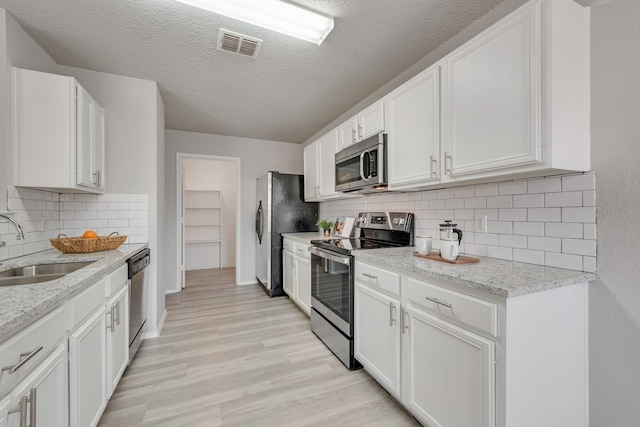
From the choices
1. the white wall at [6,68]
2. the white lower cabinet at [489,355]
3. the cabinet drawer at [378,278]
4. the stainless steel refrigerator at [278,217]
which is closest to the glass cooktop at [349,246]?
the cabinet drawer at [378,278]

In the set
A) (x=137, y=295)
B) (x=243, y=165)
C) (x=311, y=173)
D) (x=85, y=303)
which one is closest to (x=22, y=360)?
(x=85, y=303)

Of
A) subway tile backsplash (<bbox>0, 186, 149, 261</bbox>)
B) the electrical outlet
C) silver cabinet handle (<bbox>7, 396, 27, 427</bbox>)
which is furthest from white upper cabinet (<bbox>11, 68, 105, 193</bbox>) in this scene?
the electrical outlet

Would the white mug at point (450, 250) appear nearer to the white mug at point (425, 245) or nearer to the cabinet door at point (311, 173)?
the white mug at point (425, 245)

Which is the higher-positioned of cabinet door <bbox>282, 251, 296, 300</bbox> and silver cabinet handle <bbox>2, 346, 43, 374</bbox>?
silver cabinet handle <bbox>2, 346, 43, 374</bbox>

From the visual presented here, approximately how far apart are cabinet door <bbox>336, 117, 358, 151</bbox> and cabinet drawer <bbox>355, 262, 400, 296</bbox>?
4.15 feet

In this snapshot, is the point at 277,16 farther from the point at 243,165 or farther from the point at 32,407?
the point at 243,165

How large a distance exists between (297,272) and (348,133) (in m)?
1.68

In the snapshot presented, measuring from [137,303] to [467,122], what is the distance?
2675 mm

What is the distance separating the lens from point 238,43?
2027 millimetres

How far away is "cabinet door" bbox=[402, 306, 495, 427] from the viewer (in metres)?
1.12

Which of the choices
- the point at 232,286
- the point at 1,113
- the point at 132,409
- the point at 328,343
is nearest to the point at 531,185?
the point at 328,343

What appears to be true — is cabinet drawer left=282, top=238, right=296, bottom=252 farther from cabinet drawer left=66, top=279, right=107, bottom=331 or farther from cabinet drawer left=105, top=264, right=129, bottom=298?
cabinet drawer left=66, top=279, right=107, bottom=331

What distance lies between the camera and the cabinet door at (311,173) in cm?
345

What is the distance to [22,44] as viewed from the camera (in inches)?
74.1
